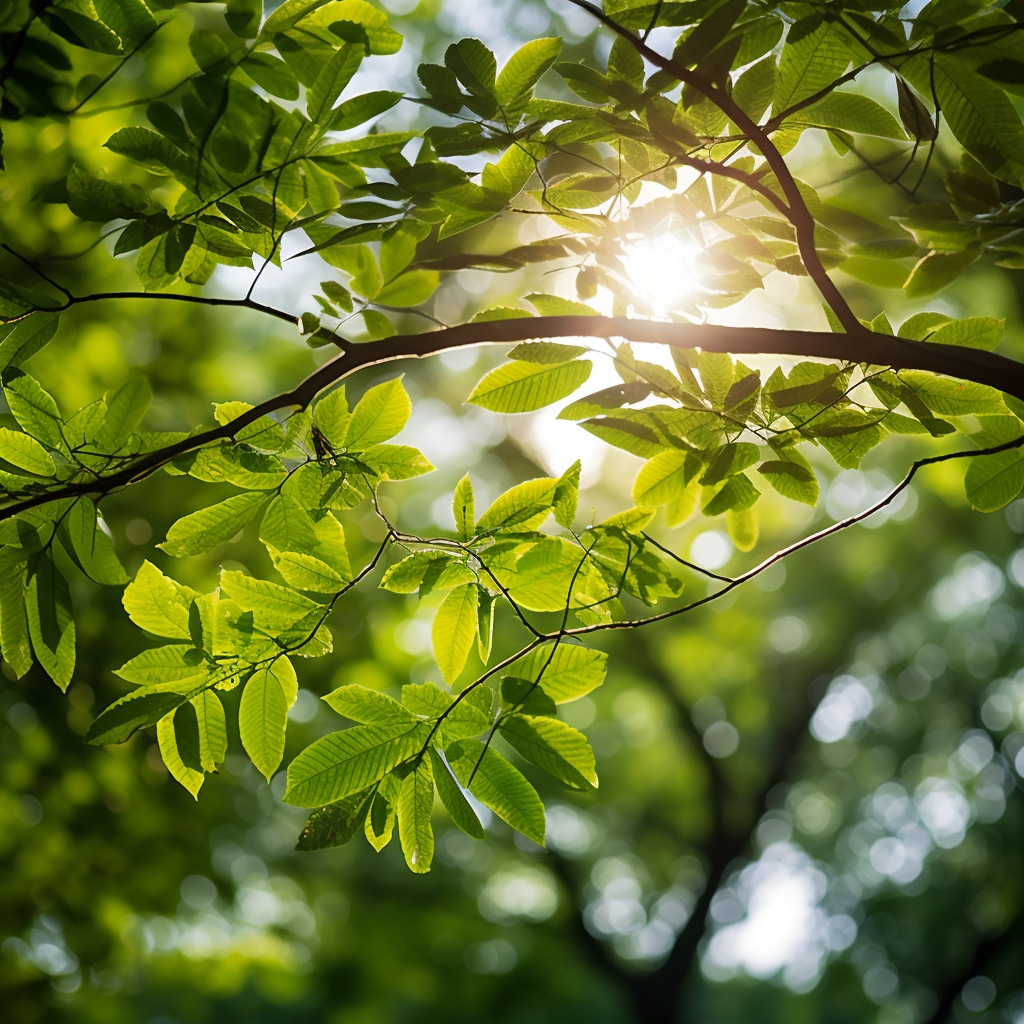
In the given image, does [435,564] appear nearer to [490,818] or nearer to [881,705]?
[490,818]

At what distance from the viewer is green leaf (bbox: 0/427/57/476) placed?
2.96 ft

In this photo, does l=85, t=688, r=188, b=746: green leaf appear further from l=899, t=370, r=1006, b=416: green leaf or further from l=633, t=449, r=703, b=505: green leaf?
l=899, t=370, r=1006, b=416: green leaf

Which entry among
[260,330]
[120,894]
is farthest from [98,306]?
[260,330]

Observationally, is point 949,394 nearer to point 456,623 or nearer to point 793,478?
point 793,478

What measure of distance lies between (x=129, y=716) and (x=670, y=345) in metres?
0.68

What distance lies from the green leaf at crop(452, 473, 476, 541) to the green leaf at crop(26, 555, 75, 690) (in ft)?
1.44

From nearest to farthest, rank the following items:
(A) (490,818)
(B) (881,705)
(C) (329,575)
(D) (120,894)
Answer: (C) (329,575)
(D) (120,894)
(A) (490,818)
(B) (881,705)

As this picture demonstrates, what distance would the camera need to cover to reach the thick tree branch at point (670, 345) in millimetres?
760

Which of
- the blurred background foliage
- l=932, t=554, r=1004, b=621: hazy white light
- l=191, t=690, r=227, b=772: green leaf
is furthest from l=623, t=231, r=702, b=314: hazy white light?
l=932, t=554, r=1004, b=621: hazy white light

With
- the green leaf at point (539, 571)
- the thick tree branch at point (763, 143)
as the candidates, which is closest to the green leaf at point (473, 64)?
the thick tree branch at point (763, 143)

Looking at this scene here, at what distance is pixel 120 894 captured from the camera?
3.20 meters

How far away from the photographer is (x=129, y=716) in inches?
35.5

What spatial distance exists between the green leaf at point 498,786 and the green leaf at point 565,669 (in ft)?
0.32

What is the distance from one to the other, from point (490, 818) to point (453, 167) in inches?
323
